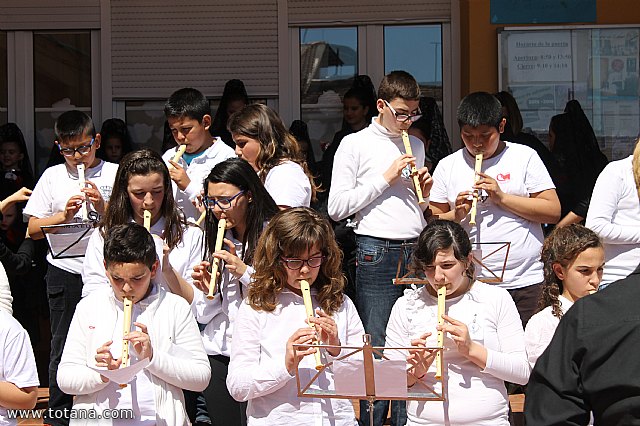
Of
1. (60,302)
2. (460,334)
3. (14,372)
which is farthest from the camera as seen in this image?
(60,302)

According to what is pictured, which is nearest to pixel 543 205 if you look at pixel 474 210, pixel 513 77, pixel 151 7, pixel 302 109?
pixel 474 210

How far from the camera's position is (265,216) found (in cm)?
467

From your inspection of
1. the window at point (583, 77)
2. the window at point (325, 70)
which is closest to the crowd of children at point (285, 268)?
the window at point (583, 77)

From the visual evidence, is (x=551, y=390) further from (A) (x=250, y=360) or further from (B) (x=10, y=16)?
(B) (x=10, y=16)

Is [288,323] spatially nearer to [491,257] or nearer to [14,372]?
[14,372]

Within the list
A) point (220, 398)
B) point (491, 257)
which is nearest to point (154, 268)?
point (220, 398)

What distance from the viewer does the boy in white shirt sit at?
3.72m

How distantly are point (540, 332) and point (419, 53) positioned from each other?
4.50 meters

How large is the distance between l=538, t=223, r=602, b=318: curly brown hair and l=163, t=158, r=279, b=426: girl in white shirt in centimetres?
130

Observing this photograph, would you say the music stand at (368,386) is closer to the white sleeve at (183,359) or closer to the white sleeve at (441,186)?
the white sleeve at (183,359)

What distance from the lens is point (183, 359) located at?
3.97 metres

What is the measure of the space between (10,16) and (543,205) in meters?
5.32

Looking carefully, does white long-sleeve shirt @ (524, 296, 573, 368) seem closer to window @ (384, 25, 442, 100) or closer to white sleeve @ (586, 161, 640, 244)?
white sleeve @ (586, 161, 640, 244)

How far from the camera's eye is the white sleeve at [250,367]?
12.5 feet
